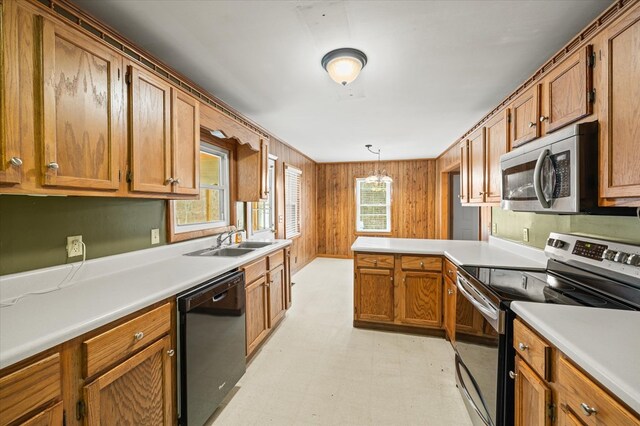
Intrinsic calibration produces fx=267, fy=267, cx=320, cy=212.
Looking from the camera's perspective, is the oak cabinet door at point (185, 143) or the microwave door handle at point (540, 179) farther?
the oak cabinet door at point (185, 143)

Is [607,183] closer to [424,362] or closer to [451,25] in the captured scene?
[451,25]

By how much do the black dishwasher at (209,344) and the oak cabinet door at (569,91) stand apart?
7.38 feet

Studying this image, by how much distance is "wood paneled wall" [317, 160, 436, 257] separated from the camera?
6.27 meters

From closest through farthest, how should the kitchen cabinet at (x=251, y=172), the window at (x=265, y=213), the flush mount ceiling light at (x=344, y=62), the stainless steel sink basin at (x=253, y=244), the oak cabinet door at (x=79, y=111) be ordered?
the oak cabinet door at (x=79, y=111), the flush mount ceiling light at (x=344, y=62), the stainless steel sink basin at (x=253, y=244), the kitchen cabinet at (x=251, y=172), the window at (x=265, y=213)

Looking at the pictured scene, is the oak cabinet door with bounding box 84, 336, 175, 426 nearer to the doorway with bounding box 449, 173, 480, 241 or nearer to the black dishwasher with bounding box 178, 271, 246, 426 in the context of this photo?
the black dishwasher with bounding box 178, 271, 246, 426

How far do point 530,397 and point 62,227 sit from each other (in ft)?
8.04

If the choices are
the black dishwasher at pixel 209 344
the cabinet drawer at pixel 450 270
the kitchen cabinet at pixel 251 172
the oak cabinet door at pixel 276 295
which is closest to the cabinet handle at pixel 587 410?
the cabinet drawer at pixel 450 270

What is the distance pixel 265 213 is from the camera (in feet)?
13.8

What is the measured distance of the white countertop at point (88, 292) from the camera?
2.95ft

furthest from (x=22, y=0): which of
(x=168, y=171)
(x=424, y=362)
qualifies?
(x=424, y=362)

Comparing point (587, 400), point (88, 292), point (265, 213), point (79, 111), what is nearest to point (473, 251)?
point (587, 400)

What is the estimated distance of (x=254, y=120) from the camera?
348 centimetres

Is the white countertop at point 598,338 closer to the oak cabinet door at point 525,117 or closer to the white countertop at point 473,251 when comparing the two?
the white countertop at point 473,251

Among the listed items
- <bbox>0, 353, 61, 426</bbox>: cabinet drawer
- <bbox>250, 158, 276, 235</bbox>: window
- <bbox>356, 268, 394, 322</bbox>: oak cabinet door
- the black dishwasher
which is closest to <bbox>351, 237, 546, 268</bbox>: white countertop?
<bbox>356, 268, 394, 322</bbox>: oak cabinet door
